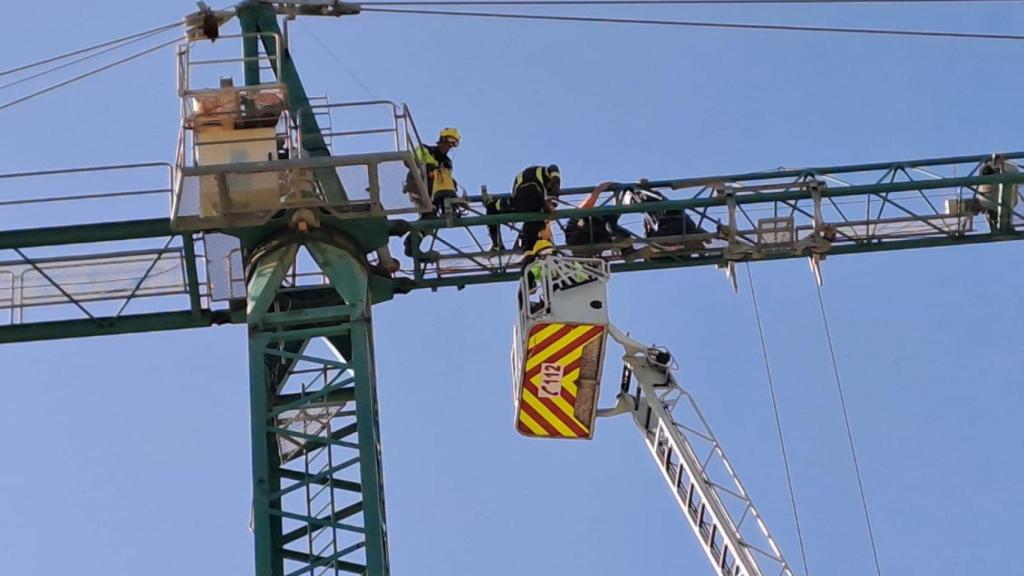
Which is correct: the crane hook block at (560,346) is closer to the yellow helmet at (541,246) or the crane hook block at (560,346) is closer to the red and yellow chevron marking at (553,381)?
the red and yellow chevron marking at (553,381)

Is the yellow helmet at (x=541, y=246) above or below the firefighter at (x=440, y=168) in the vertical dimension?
below

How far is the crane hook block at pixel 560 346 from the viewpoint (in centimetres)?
2662

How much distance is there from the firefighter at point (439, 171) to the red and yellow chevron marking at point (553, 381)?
2.26 meters

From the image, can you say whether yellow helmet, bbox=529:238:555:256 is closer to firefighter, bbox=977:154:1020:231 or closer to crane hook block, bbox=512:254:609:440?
crane hook block, bbox=512:254:609:440

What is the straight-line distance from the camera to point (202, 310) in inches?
1095

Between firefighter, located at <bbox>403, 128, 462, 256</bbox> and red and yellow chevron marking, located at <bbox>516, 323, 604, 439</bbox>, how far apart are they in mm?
2257

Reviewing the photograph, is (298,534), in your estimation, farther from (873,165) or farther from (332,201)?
(873,165)

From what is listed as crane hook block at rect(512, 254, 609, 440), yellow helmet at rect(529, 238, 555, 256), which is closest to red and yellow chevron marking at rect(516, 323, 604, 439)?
crane hook block at rect(512, 254, 609, 440)

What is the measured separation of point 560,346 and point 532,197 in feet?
7.18

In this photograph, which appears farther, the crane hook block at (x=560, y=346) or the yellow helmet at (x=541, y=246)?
the yellow helmet at (x=541, y=246)

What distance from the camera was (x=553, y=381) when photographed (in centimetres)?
A: 2683

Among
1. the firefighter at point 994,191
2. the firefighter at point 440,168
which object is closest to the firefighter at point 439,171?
the firefighter at point 440,168

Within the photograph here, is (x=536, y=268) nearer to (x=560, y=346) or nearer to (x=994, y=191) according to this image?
(x=560, y=346)

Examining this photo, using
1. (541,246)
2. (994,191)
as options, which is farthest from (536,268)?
(994,191)
